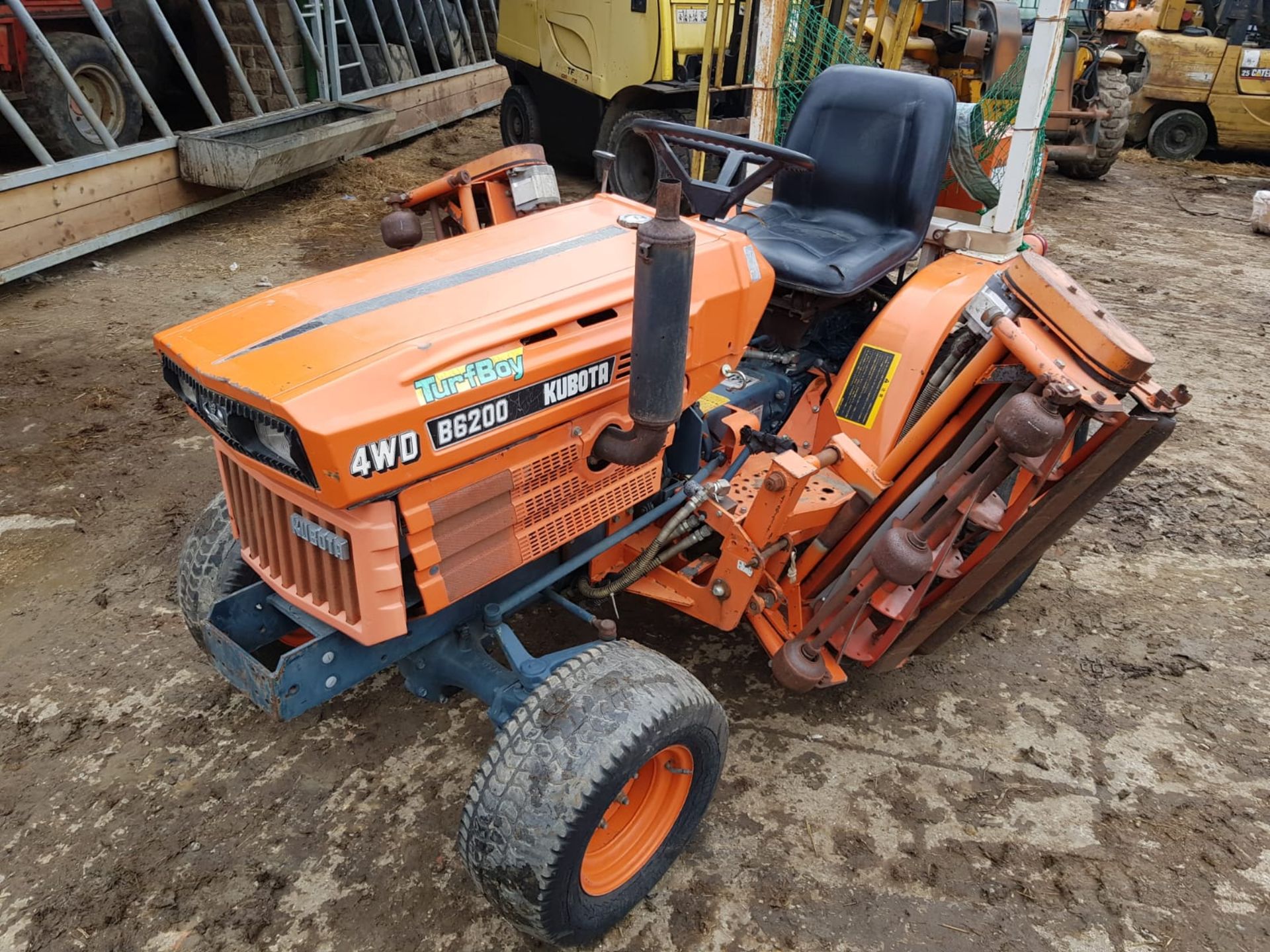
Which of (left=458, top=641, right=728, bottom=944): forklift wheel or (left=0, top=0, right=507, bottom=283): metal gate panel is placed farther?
(left=0, top=0, right=507, bottom=283): metal gate panel

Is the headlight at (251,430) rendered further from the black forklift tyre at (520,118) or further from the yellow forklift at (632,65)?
the black forklift tyre at (520,118)

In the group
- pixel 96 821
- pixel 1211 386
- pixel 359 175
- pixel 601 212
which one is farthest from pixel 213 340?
pixel 359 175

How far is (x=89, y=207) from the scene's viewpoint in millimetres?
5961

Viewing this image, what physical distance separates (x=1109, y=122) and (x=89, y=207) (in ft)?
27.4

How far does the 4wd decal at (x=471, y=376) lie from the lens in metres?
1.81

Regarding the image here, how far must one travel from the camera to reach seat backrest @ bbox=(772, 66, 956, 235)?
3.00m

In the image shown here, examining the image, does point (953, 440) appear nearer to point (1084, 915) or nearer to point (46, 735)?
point (1084, 915)

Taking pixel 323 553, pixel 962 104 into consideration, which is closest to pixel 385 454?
pixel 323 553

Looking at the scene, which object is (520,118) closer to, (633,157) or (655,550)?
(633,157)

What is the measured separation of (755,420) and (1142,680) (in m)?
1.50

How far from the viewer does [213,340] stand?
1.94m

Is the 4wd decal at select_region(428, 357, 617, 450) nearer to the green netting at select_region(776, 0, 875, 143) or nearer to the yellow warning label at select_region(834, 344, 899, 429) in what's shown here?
the yellow warning label at select_region(834, 344, 899, 429)

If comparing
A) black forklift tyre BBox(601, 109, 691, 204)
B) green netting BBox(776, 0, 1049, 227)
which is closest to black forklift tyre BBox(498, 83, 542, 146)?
black forklift tyre BBox(601, 109, 691, 204)

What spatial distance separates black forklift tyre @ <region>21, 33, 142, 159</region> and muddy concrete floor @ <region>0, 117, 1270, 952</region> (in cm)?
318
